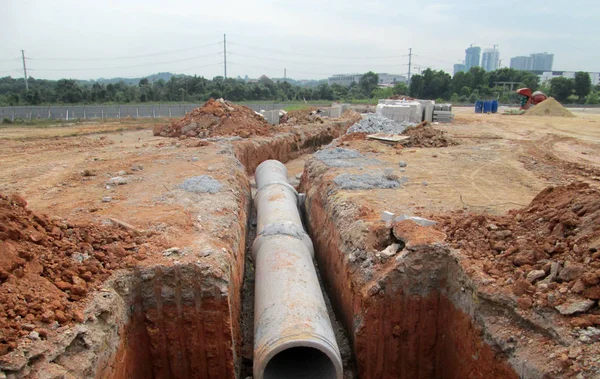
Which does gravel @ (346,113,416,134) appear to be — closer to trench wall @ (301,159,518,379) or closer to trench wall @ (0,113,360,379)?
trench wall @ (301,159,518,379)

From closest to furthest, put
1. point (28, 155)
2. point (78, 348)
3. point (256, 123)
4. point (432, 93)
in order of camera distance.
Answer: point (78, 348) < point (28, 155) < point (256, 123) < point (432, 93)

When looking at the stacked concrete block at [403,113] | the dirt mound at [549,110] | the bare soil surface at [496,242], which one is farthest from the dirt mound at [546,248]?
the dirt mound at [549,110]

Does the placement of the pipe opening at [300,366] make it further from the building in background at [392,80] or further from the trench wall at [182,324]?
the building in background at [392,80]

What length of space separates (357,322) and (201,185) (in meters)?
4.86

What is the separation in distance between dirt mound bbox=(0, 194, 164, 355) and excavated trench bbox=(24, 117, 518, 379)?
0.40m

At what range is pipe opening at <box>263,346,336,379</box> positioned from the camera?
5.93 m

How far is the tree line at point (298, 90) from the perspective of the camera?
41.4 metres

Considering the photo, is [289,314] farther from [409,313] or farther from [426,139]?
[426,139]

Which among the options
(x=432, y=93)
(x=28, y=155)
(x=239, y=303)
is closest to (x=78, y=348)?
(x=239, y=303)

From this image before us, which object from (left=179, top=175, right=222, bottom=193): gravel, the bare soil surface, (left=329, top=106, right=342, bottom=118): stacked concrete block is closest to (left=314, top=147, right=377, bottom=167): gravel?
the bare soil surface

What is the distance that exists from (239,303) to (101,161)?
26.4 ft

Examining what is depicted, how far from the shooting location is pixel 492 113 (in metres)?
34.3

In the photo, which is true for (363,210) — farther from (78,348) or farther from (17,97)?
(17,97)

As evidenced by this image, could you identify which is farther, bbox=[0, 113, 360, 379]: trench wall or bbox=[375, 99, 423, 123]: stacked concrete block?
bbox=[375, 99, 423, 123]: stacked concrete block
